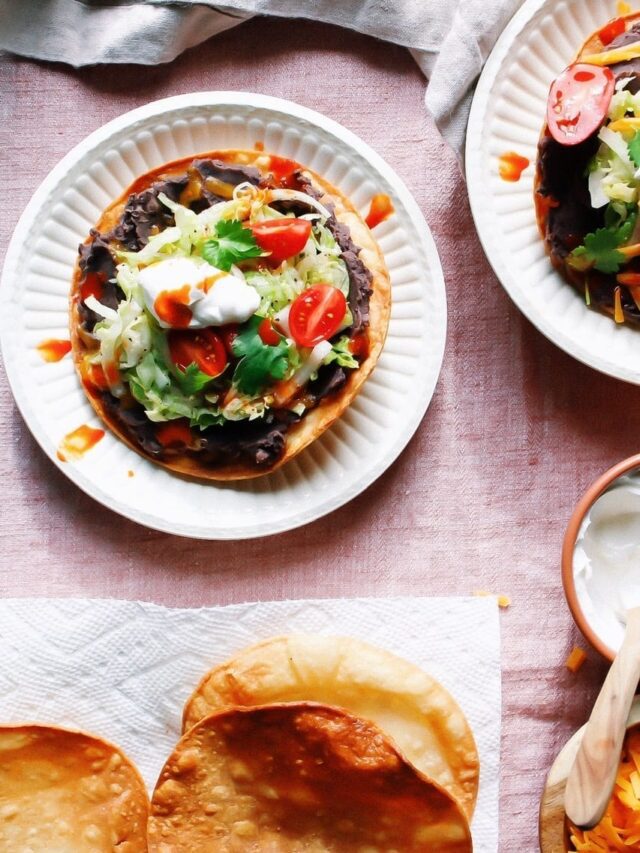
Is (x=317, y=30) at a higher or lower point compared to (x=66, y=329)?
higher

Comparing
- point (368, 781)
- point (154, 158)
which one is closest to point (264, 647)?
point (368, 781)

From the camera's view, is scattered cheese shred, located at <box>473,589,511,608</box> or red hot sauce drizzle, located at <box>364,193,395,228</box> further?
scattered cheese shred, located at <box>473,589,511,608</box>

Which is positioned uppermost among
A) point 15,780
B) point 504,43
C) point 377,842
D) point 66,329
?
point 504,43

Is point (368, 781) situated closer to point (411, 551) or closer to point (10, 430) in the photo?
point (411, 551)

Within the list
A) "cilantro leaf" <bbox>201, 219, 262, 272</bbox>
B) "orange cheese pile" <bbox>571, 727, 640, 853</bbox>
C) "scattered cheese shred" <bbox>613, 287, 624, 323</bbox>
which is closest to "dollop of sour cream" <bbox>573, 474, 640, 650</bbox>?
"orange cheese pile" <bbox>571, 727, 640, 853</bbox>

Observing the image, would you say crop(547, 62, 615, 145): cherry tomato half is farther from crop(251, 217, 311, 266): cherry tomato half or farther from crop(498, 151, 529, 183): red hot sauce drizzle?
crop(251, 217, 311, 266): cherry tomato half

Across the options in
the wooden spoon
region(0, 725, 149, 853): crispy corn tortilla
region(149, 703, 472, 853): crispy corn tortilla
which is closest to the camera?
the wooden spoon

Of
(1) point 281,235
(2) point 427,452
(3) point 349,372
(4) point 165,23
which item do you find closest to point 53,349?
(1) point 281,235
